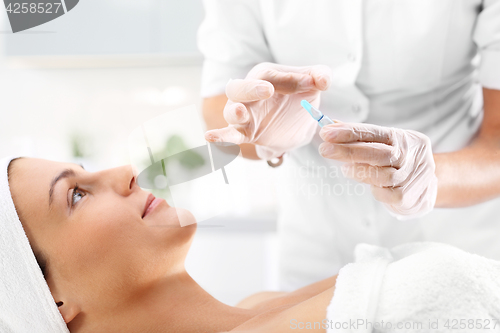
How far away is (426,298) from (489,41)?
0.55 m

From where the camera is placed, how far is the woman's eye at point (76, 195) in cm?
71

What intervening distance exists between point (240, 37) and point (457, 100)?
0.54 metres

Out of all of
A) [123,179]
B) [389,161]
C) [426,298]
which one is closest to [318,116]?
[389,161]

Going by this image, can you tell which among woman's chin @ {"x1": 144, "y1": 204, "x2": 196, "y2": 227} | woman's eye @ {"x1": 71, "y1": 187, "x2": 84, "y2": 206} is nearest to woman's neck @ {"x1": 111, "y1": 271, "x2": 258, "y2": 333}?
woman's chin @ {"x1": 144, "y1": 204, "x2": 196, "y2": 227}

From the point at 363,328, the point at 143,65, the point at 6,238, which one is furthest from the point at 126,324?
the point at 143,65

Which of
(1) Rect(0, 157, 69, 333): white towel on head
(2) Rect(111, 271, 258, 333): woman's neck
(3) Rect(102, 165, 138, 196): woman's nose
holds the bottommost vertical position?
(2) Rect(111, 271, 258, 333): woman's neck

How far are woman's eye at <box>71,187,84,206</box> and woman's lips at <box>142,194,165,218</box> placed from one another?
0.13 meters

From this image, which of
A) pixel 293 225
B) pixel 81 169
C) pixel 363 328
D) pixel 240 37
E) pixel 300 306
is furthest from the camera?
pixel 293 225

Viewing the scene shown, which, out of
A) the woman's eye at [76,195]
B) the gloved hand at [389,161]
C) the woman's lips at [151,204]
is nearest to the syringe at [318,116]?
the gloved hand at [389,161]

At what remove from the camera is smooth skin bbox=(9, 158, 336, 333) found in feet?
2.23

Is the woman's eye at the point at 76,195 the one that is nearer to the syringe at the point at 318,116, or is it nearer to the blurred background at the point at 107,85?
the blurred background at the point at 107,85

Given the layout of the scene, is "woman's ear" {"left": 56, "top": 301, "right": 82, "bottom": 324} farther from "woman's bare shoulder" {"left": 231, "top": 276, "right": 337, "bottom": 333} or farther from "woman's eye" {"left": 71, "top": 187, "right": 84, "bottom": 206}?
"woman's bare shoulder" {"left": 231, "top": 276, "right": 337, "bottom": 333}

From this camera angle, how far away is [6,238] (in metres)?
0.64

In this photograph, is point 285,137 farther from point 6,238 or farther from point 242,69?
point 6,238
